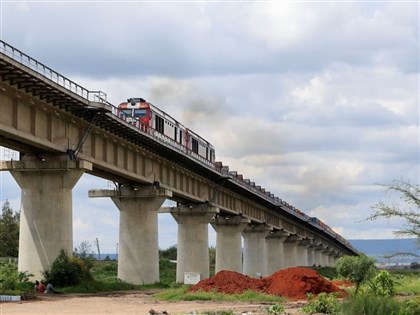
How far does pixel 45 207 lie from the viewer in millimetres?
46469

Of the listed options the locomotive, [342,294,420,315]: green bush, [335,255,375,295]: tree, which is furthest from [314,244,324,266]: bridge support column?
[342,294,420,315]: green bush

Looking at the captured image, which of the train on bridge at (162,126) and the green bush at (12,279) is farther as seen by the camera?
the train on bridge at (162,126)

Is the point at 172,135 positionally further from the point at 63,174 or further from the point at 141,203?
the point at 63,174

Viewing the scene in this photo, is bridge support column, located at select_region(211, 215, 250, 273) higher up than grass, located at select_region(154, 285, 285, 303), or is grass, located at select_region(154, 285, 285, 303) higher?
bridge support column, located at select_region(211, 215, 250, 273)

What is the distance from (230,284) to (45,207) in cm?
1157

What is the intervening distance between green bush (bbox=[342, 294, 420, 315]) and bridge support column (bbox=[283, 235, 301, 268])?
10954 centimetres

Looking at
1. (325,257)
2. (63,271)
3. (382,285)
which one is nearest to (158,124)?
(63,271)

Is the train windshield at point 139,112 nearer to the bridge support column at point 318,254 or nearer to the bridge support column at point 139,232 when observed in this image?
the bridge support column at point 139,232

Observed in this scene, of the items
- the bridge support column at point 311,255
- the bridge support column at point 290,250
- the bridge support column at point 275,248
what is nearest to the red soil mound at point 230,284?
the bridge support column at point 275,248

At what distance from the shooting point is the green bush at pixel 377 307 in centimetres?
2336

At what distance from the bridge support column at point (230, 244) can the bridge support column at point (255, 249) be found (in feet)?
30.7

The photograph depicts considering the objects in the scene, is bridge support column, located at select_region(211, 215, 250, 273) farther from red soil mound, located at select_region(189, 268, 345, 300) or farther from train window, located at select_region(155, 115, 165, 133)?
red soil mound, located at select_region(189, 268, 345, 300)

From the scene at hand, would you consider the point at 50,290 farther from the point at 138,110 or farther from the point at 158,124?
the point at 158,124

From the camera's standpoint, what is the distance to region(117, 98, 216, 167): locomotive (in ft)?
193
